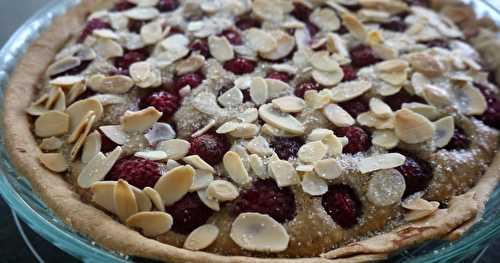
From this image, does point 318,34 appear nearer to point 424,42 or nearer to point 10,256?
point 424,42

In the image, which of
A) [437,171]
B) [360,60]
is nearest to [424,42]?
[360,60]

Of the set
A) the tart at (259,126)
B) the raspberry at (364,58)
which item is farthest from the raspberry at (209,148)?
the raspberry at (364,58)

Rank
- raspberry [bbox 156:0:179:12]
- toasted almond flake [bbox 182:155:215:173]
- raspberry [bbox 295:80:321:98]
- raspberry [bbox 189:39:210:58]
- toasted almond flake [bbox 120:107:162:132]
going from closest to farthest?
toasted almond flake [bbox 182:155:215:173] → toasted almond flake [bbox 120:107:162:132] → raspberry [bbox 295:80:321:98] → raspberry [bbox 189:39:210:58] → raspberry [bbox 156:0:179:12]

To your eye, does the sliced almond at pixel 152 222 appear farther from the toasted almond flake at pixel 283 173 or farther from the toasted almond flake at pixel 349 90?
the toasted almond flake at pixel 349 90

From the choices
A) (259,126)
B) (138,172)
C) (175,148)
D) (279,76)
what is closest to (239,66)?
(279,76)

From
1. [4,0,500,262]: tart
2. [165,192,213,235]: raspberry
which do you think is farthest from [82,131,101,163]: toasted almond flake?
[165,192,213,235]: raspberry

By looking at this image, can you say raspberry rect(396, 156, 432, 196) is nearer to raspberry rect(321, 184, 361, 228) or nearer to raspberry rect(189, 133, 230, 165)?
raspberry rect(321, 184, 361, 228)
